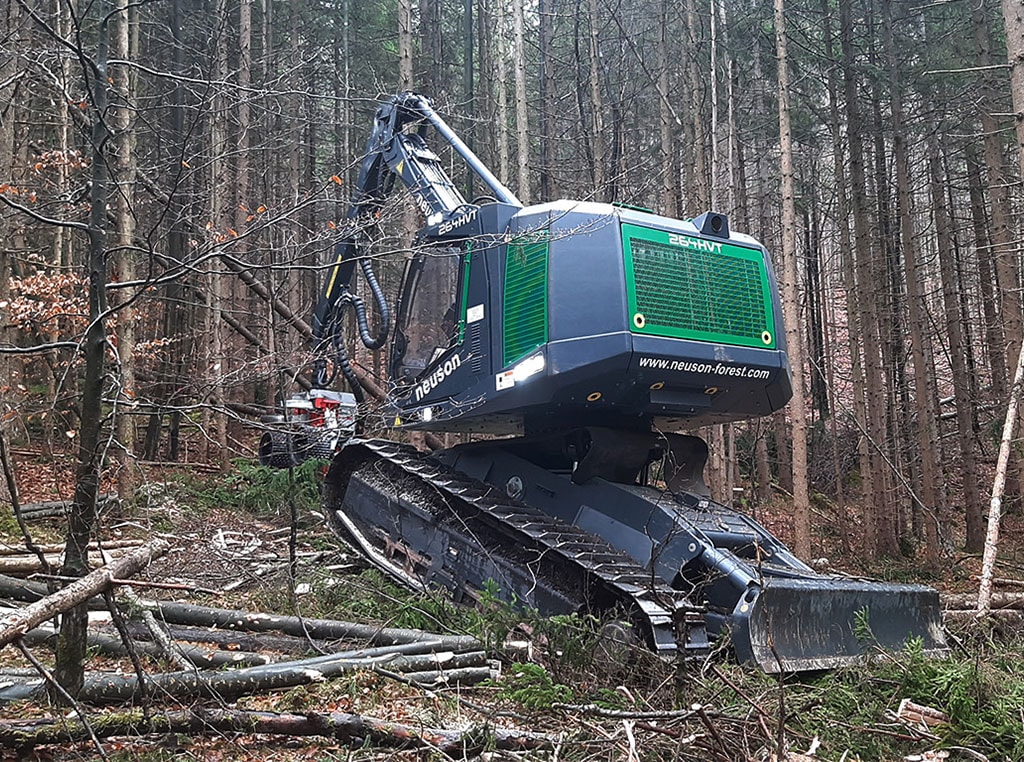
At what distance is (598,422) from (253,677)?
149 inches

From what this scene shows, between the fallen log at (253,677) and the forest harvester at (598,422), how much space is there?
0.94 metres

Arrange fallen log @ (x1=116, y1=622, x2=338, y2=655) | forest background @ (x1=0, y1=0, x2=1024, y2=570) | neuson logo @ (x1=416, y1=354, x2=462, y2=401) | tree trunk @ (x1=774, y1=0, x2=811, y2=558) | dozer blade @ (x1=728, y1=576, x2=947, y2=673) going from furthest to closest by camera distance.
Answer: tree trunk @ (x1=774, y1=0, x2=811, y2=558) < forest background @ (x1=0, y1=0, x2=1024, y2=570) < neuson logo @ (x1=416, y1=354, x2=462, y2=401) < fallen log @ (x1=116, y1=622, x2=338, y2=655) < dozer blade @ (x1=728, y1=576, x2=947, y2=673)

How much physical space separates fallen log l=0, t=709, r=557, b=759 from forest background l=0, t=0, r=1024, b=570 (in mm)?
1570

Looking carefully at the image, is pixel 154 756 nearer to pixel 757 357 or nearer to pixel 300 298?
pixel 757 357

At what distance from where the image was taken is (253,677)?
4281 millimetres

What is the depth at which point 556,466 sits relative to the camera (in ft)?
26.3

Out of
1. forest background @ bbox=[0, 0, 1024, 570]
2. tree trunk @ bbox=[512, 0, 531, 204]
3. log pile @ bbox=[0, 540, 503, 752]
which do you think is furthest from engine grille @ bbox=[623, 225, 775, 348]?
tree trunk @ bbox=[512, 0, 531, 204]

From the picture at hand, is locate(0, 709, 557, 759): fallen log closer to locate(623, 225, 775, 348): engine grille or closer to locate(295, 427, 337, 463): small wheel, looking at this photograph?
locate(623, 225, 775, 348): engine grille

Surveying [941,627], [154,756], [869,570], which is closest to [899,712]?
[941,627]

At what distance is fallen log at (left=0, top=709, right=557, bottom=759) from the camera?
144 inches

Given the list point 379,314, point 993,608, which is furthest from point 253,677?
point 993,608

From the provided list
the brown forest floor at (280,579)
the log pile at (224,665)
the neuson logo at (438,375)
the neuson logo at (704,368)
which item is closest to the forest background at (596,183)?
the brown forest floor at (280,579)

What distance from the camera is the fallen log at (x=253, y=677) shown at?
3.97 m

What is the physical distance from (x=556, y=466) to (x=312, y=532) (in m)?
3.77
